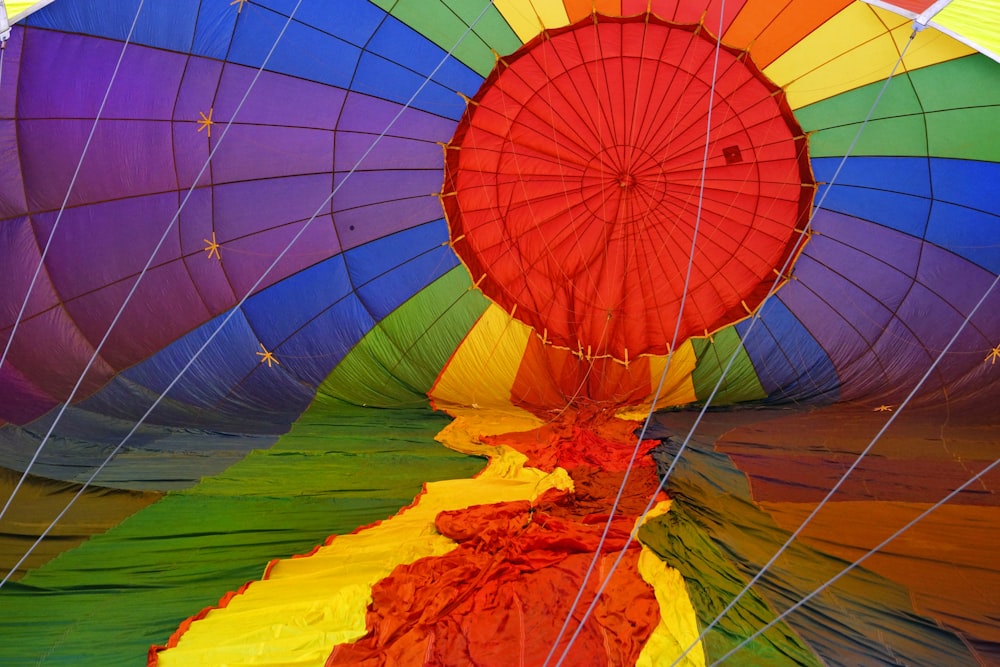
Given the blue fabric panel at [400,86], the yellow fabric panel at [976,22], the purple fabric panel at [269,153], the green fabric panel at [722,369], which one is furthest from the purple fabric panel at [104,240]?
the yellow fabric panel at [976,22]

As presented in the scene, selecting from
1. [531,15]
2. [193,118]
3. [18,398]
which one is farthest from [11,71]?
[531,15]

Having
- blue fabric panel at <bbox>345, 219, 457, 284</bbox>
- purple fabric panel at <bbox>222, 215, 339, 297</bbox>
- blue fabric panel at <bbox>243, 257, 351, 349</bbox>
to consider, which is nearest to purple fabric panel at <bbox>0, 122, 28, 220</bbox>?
purple fabric panel at <bbox>222, 215, 339, 297</bbox>

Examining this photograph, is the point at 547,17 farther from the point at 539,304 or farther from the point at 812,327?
the point at 812,327

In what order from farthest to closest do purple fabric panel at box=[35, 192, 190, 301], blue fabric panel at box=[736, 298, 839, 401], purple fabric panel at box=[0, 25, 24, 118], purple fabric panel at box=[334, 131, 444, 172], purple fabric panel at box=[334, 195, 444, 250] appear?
blue fabric panel at box=[736, 298, 839, 401], purple fabric panel at box=[334, 195, 444, 250], purple fabric panel at box=[334, 131, 444, 172], purple fabric panel at box=[35, 192, 190, 301], purple fabric panel at box=[0, 25, 24, 118]

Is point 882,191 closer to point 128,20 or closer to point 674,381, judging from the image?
point 674,381

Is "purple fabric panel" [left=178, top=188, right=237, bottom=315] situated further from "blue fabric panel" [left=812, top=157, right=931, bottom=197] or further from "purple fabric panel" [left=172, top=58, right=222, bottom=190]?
"blue fabric panel" [left=812, top=157, right=931, bottom=197]
